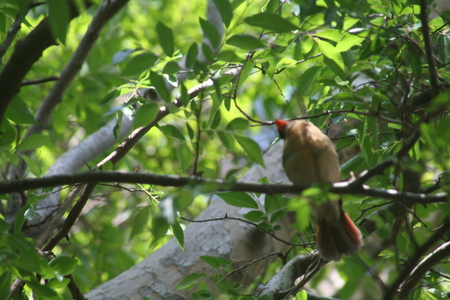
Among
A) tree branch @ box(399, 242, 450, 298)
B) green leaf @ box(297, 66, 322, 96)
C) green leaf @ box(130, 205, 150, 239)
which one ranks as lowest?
tree branch @ box(399, 242, 450, 298)

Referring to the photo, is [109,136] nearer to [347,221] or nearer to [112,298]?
[112,298]

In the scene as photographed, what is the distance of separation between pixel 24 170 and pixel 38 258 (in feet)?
6.59

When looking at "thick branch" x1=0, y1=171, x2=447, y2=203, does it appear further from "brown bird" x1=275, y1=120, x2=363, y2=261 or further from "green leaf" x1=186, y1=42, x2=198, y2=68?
"brown bird" x1=275, y1=120, x2=363, y2=261

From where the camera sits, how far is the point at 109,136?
4.10 metres

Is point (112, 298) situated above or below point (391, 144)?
below

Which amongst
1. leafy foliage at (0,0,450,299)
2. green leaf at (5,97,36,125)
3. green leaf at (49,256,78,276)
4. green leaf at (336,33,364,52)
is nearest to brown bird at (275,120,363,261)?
leafy foliage at (0,0,450,299)

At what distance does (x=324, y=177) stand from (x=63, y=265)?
4.49 feet

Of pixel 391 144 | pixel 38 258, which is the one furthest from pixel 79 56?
pixel 391 144

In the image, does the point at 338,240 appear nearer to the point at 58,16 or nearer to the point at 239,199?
the point at 239,199

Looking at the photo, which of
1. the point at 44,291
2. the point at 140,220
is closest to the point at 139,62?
the point at 140,220

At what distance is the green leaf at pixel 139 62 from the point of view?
180 centimetres

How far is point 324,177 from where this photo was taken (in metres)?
2.29

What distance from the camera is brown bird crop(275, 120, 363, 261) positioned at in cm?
228

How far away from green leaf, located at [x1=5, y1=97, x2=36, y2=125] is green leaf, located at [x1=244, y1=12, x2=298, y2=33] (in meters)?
1.00
